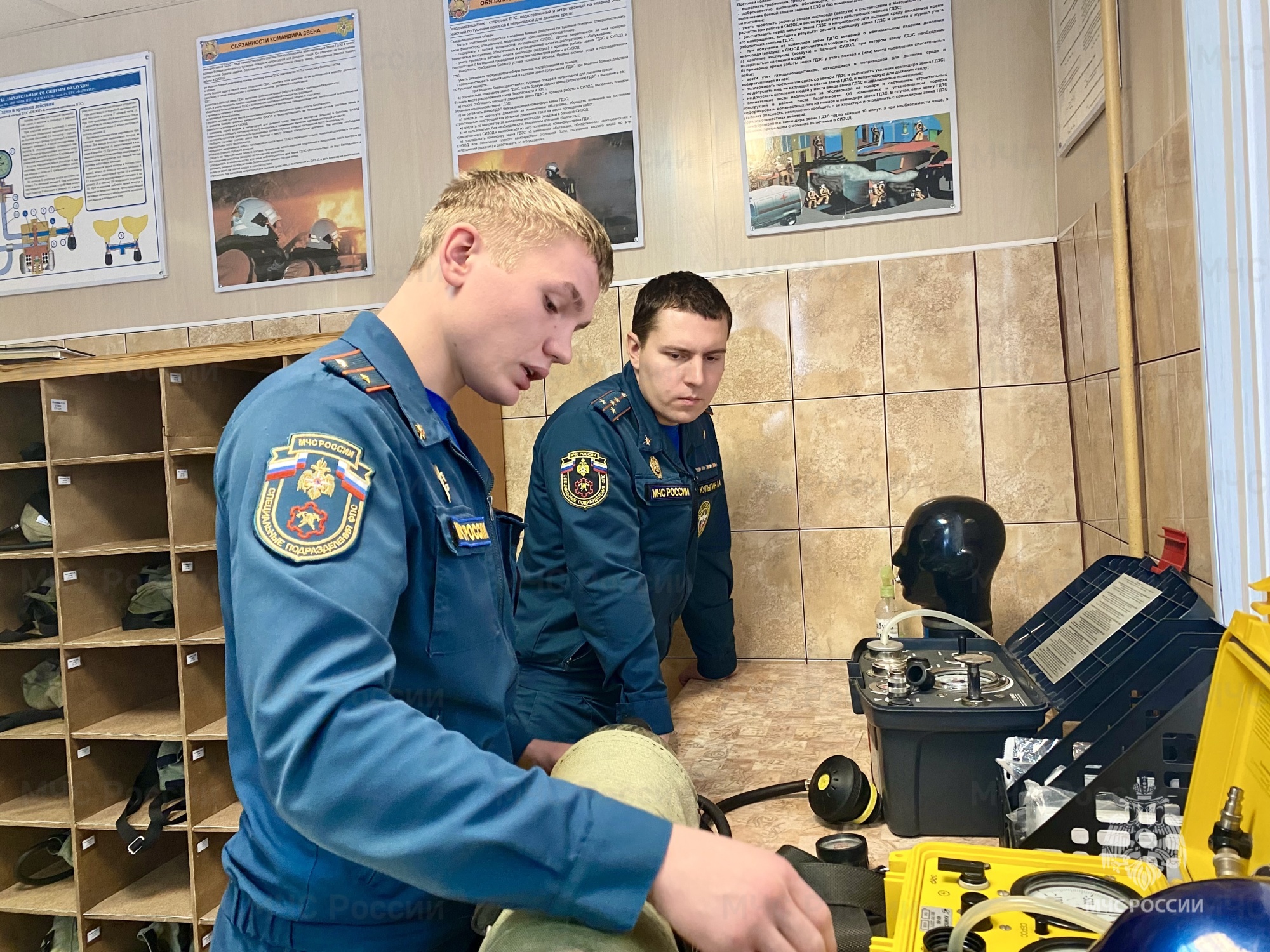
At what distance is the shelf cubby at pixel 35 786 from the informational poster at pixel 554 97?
7.25ft

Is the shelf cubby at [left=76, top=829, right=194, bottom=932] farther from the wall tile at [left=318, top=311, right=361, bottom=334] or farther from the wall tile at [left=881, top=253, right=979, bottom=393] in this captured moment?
the wall tile at [left=881, top=253, right=979, bottom=393]

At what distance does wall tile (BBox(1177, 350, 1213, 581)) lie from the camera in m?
1.23

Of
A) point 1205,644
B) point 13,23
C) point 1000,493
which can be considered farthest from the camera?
point 13,23

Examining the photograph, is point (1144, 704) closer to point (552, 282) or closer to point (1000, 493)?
point (552, 282)

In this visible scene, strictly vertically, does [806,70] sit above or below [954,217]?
above

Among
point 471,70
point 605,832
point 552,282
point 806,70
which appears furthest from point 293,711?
point 471,70

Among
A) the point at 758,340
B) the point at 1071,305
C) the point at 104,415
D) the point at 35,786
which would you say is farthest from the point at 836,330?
the point at 35,786

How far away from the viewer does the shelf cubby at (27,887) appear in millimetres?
2500

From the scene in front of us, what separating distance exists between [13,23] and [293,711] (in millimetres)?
3415

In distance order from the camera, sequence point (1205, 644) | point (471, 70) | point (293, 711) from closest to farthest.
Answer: point (293, 711), point (1205, 644), point (471, 70)

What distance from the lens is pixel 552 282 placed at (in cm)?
91

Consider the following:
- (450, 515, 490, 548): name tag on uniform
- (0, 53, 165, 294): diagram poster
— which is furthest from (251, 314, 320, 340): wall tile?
(450, 515, 490, 548): name tag on uniform

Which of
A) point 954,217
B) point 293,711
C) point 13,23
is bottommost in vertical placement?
point 293,711

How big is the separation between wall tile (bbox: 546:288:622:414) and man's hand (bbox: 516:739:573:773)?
5.06ft
